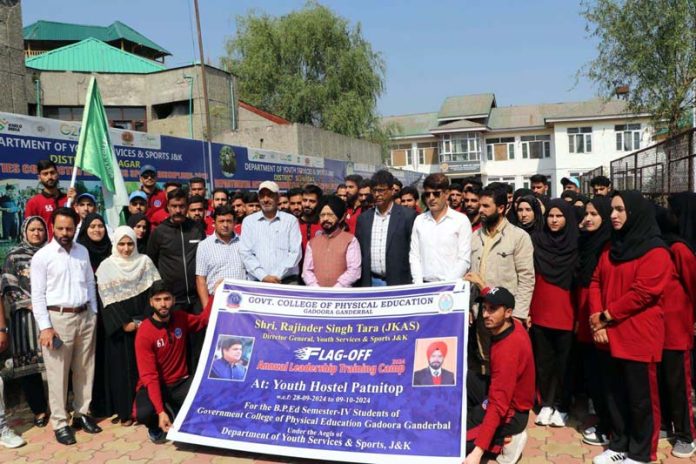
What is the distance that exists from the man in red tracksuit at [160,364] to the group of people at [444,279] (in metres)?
0.01

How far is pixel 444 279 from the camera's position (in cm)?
395

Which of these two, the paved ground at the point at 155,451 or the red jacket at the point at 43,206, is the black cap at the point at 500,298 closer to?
the paved ground at the point at 155,451

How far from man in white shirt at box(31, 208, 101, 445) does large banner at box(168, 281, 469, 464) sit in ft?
3.31

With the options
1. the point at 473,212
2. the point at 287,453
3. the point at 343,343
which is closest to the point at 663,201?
the point at 473,212

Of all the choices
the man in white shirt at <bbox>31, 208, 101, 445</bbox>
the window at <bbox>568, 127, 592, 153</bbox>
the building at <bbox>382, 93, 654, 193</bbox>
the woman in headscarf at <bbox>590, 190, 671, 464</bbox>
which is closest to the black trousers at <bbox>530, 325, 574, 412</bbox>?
the woman in headscarf at <bbox>590, 190, 671, 464</bbox>

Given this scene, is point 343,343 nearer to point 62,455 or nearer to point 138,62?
point 62,455

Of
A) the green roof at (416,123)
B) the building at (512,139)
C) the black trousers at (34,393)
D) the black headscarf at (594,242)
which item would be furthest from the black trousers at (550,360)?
the green roof at (416,123)

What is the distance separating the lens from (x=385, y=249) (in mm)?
4309

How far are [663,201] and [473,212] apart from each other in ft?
18.4

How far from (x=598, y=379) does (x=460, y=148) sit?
120ft

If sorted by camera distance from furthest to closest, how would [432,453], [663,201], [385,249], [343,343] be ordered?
[663,201], [385,249], [343,343], [432,453]

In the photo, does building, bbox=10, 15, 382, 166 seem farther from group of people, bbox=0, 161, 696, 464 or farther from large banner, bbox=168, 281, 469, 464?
large banner, bbox=168, 281, 469, 464

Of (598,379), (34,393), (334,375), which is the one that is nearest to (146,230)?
(34,393)

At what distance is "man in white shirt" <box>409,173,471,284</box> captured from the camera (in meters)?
3.92
